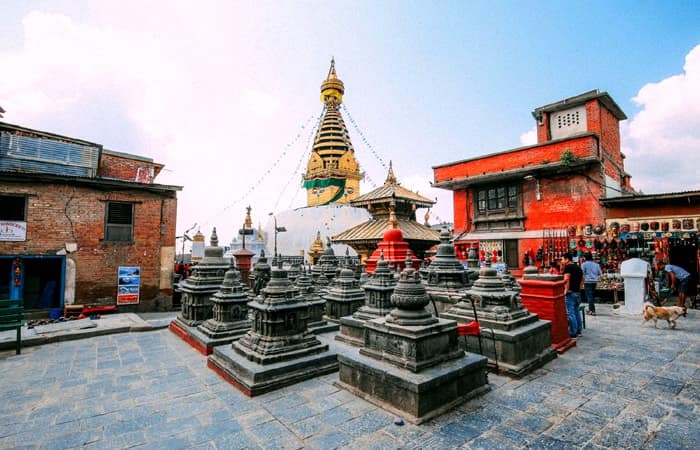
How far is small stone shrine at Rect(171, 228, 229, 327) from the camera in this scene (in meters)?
7.45

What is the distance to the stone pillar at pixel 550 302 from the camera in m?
5.73

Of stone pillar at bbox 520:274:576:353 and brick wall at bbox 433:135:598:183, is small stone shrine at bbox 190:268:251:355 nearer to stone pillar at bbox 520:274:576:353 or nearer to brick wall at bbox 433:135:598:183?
stone pillar at bbox 520:274:576:353

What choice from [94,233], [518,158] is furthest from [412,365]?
[518,158]

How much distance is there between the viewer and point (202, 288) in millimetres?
7555

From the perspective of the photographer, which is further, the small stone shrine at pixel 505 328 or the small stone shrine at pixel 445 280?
the small stone shrine at pixel 445 280

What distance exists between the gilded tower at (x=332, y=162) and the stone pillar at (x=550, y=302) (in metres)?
32.2

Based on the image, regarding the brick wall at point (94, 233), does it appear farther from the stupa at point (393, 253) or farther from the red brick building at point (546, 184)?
the red brick building at point (546, 184)

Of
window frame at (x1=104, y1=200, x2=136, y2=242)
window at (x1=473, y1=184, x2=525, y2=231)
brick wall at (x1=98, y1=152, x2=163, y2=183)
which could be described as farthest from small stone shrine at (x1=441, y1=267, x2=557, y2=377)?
brick wall at (x1=98, y1=152, x2=163, y2=183)

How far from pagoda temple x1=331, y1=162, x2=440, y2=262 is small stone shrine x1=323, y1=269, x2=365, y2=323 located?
7.46 m

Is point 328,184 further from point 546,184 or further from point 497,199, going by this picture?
point 546,184

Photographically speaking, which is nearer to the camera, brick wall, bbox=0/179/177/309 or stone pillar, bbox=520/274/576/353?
stone pillar, bbox=520/274/576/353

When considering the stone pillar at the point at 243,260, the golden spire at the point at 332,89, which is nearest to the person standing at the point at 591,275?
the stone pillar at the point at 243,260

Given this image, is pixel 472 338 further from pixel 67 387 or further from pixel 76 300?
pixel 76 300

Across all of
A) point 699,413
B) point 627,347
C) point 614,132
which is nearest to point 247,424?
point 699,413
